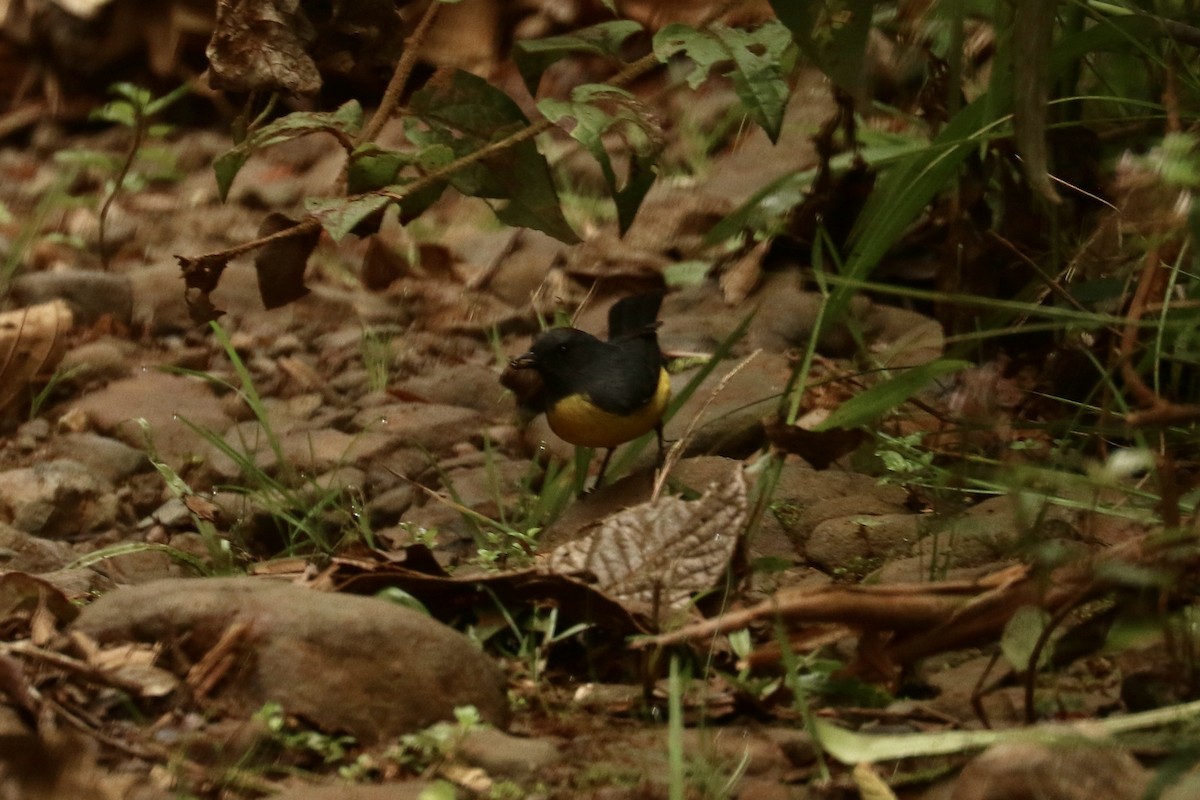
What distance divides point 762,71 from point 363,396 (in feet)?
6.83

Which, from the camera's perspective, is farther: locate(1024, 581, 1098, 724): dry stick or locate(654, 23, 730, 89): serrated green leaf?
locate(654, 23, 730, 89): serrated green leaf

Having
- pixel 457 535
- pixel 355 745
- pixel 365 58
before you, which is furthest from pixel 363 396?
pixel 355 745

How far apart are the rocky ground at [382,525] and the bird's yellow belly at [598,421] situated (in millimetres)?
142

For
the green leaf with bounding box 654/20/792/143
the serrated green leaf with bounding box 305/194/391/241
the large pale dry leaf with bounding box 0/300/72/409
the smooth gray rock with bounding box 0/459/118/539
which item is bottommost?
the smooth gray rock with bounding box 0/459/118/539

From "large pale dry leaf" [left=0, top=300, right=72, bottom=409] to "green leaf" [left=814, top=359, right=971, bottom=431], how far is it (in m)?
2.65

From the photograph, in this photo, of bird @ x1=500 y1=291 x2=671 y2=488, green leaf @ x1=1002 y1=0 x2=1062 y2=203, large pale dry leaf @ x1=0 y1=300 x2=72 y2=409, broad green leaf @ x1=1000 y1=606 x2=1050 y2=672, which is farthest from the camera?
large pale dry leaf @ x1=0 y1=300 x2=72 y2=409

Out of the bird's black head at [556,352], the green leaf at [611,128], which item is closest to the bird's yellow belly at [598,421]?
the bird's black head at [556,352]

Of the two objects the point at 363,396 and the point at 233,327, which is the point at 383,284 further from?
the point at 233,327

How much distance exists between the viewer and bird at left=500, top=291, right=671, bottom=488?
3.51m

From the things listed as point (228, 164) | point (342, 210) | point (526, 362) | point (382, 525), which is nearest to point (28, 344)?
point (382, 525)

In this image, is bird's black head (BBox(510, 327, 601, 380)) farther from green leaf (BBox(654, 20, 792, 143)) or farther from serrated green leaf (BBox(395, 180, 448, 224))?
green leaf (BBox(654, 20, 792, 143))

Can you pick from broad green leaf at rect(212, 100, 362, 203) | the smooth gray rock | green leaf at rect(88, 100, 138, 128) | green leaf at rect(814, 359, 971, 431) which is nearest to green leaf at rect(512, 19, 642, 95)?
broad green leaf at rect(212, 100, 362, 203)

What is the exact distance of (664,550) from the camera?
2559 millimetres

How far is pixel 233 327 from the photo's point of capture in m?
4.99
